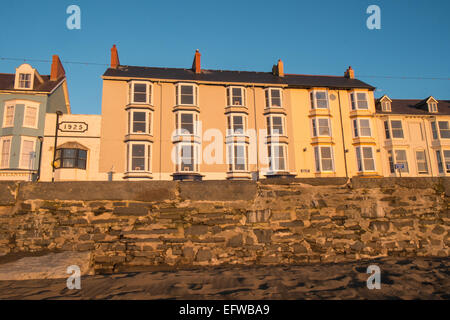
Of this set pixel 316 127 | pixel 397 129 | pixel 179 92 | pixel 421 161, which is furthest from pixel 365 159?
pixel 179 92

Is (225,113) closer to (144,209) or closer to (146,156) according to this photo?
(146,156)

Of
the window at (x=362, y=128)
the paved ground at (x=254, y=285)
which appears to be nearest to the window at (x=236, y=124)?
the window at (x=362, y=128)

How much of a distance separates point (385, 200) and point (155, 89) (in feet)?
55.4

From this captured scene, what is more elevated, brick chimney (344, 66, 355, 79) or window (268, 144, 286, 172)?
brick chimney (344, 66, 355, 79)

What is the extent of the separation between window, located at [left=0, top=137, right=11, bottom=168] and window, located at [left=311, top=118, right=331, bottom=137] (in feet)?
70.9

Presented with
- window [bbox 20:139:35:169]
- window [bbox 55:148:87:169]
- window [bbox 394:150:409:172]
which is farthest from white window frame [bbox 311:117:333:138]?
window [bbox 20:139:35:169]

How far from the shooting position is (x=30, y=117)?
16344 millimetres

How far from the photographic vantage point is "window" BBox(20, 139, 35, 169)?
15680mm

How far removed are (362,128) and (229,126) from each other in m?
10.6

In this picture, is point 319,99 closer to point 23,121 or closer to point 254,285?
point 254,285

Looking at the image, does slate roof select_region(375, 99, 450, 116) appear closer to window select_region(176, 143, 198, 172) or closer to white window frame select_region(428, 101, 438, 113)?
white window frame select_region(428, 101, 438, 113)

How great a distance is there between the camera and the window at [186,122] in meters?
17.5
